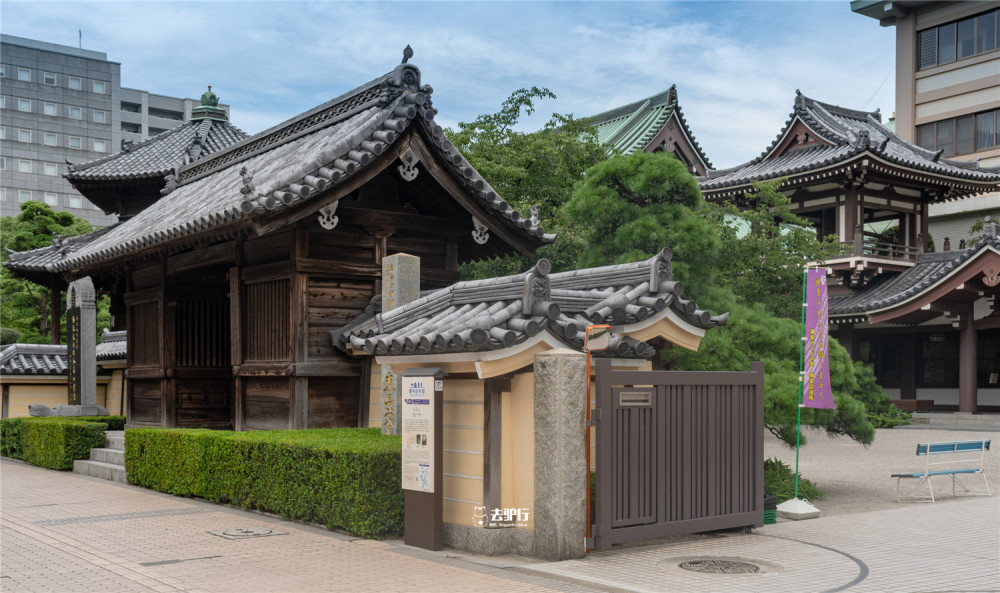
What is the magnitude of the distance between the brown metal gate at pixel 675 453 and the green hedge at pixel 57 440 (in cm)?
1281

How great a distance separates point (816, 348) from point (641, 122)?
2786cm

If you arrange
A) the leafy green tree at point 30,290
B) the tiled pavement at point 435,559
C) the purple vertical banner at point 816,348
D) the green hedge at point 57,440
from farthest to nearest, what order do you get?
the leafy green tree at point 30,290 < the green hedge at point 57,440 < the purple vertical banner at point 816,348 < the tiled pavement at point 435,559

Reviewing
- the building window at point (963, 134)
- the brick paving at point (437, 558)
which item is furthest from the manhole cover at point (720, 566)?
the building window at point (963, 134)

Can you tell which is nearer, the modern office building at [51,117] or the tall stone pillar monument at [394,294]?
the tall stone pillar monument at [394,294]

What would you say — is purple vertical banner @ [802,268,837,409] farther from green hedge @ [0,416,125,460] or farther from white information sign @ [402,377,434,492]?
green hedge @ [0,416,125,460]

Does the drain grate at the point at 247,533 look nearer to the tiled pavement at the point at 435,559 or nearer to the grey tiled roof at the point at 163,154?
the tiled pavement at the point at 435,559

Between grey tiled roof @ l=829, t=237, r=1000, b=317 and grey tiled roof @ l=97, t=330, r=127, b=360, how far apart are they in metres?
22.4

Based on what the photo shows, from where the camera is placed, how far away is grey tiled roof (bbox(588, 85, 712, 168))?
3606cm

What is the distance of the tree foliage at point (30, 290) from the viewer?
132 feet

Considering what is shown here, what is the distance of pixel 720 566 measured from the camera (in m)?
8.87

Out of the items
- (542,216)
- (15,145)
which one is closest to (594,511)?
(542,216)

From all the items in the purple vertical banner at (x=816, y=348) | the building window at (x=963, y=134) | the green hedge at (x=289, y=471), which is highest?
the building window at (x=963, y=134)

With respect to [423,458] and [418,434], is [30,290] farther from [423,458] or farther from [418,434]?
[423,458]

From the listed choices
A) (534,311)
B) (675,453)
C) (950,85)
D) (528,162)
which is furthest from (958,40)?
(534,311)
